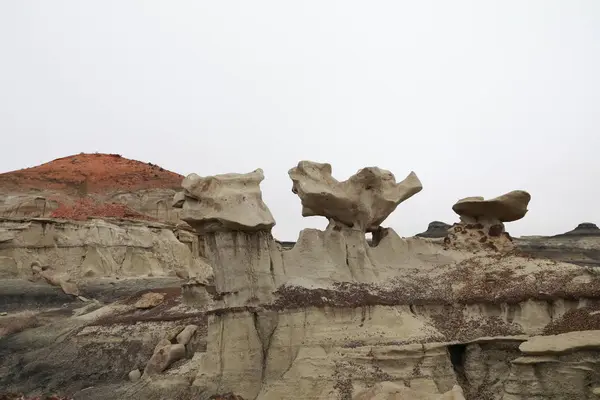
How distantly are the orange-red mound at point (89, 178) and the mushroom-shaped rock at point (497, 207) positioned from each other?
129ft

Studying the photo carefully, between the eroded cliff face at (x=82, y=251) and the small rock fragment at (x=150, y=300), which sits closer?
the small rock fragment at (x=150, y=300)

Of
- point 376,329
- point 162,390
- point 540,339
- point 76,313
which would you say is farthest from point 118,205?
point 540,339

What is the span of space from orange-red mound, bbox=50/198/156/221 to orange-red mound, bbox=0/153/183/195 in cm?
302

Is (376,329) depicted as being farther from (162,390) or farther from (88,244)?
(88,244)

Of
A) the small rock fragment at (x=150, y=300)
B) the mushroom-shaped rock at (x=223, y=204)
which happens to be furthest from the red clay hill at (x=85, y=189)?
the mushroom-shaped rock at (x=223, y=204)

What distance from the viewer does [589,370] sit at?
12070 millimetres

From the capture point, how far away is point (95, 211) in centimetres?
4819

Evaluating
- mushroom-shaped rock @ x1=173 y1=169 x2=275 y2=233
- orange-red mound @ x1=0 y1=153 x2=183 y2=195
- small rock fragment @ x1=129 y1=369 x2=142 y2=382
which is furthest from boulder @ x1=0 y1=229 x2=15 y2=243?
mushroom-shaped rock @ x1=173 y1=169 x2=275 y2=233

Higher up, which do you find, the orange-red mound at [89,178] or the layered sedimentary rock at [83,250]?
the orange-red mound at [89,178]

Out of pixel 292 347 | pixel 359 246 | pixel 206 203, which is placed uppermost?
pixel 206 203

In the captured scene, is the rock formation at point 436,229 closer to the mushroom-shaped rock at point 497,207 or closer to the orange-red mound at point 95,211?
the orange-red mound at point 95,211

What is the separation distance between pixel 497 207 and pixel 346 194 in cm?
573

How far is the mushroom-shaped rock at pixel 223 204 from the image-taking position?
1603 cm

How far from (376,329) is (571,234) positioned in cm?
4854
